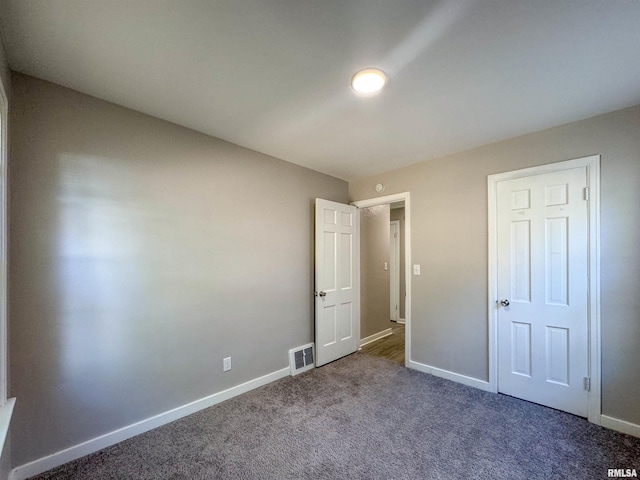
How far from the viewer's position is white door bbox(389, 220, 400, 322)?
5.59 m

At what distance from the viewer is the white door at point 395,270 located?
5.59 m

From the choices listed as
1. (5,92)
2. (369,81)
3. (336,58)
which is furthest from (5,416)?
(369,81)

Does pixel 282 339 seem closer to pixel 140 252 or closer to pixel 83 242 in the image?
pixel 140 252

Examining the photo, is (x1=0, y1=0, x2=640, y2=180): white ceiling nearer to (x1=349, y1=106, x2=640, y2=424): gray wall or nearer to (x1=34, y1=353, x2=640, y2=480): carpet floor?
(x1=349, y1=106, x2=640, y2=424): gray wall

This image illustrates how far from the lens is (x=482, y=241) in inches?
109

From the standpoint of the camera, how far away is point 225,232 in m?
2.62

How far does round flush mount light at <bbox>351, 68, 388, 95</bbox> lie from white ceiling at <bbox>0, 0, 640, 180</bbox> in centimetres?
5

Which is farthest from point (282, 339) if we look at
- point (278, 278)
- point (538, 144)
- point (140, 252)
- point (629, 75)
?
point (629, 75)

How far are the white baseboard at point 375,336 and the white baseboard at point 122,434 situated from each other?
5.72 feet

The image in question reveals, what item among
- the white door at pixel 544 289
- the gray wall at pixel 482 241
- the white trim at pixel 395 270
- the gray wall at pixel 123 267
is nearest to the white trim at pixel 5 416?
the gray wall at pixel 123 267

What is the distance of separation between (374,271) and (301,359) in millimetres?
1810

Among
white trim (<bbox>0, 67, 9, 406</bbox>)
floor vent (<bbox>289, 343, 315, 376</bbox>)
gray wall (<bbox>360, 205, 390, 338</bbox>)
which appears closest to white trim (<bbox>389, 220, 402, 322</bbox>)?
gray wall (<bbox>360, 205, 390, 338</bbox>)

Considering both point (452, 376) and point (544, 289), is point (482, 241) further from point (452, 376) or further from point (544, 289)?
point (452, 376)

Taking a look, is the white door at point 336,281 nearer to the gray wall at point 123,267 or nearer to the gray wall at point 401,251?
the gray wall at point 123,267
